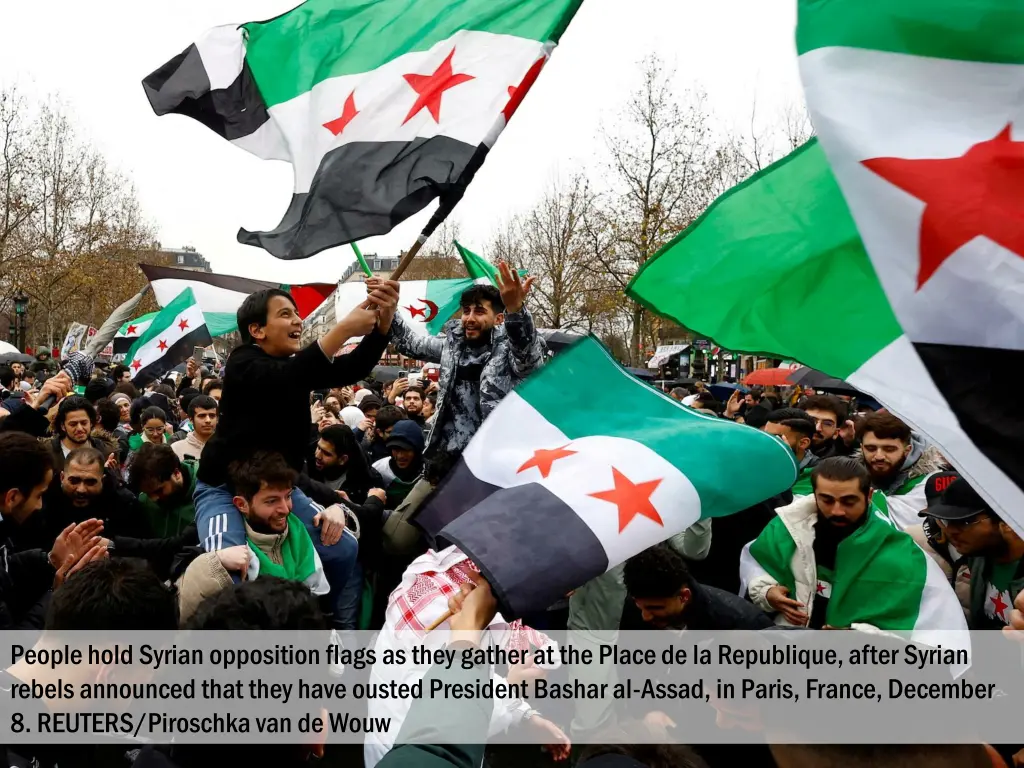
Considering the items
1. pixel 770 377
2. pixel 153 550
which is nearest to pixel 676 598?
pixel 153 550

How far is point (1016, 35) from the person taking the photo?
6.77 ft

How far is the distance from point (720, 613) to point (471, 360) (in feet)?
6.26

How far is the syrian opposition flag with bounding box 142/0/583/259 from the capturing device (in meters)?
3.45

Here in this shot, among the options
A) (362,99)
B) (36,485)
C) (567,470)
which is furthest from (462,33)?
(36,485)

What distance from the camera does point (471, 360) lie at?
465cm

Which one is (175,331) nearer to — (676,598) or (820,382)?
(820,382)

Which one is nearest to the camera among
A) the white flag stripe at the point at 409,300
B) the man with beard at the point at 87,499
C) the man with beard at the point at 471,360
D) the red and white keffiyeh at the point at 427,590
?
the red and white keffiyeh at the point at 427,590

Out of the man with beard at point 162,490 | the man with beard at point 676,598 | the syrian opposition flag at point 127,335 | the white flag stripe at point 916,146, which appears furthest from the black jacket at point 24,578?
the syrian opposition flag at point 127,335

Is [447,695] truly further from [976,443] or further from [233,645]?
[976,443]

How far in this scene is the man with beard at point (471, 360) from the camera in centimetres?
426

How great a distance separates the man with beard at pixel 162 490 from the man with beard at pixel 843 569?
3.13 m

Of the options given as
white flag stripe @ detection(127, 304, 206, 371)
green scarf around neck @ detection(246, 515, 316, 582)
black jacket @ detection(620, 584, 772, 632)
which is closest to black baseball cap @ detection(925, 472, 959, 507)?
black jacket @ detection(620, 584, 772, 632)

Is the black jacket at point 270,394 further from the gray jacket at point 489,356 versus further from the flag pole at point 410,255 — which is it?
the gray jacket at point 489,356

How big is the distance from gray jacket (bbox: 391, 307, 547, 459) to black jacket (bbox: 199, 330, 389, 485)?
2.72 ft
